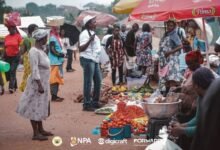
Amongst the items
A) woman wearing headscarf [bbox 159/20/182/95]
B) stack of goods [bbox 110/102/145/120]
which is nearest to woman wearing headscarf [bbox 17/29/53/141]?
stack of goods [bbox 110/102/145/120]

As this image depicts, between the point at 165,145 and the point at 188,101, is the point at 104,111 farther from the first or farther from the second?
the point at 165,145

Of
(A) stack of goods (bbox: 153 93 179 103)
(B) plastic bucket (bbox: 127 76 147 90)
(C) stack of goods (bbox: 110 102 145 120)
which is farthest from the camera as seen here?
(B) plastic bucket (bbox: 127 76 147 90)

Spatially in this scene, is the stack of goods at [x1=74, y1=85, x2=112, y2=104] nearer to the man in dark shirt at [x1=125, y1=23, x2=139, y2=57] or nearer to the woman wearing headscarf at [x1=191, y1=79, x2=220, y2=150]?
the man in dark shirt at [x1=125, y1=23, x2=139, y2=57]

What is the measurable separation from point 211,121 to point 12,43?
34.6 ft

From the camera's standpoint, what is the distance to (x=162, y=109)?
5.87 metres

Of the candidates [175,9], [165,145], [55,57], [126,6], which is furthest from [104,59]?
[165,145]

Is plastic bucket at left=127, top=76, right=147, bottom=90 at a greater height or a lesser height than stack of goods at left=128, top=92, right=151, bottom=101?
greater

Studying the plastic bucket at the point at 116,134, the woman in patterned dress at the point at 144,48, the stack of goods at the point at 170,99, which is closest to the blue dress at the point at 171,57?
the plastic bucket at the point at 116,134

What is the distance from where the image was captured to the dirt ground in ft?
21.8

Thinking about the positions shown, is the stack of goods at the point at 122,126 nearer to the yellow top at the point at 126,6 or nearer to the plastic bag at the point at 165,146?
the plastic bag at the point at 165,146

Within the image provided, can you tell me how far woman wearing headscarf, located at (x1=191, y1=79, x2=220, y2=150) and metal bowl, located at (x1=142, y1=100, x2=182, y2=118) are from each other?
3.71 meters

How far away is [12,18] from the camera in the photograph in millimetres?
11805

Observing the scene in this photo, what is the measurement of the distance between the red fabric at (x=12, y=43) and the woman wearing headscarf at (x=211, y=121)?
33.7 ft

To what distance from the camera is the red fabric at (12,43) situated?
11945 millimetres
